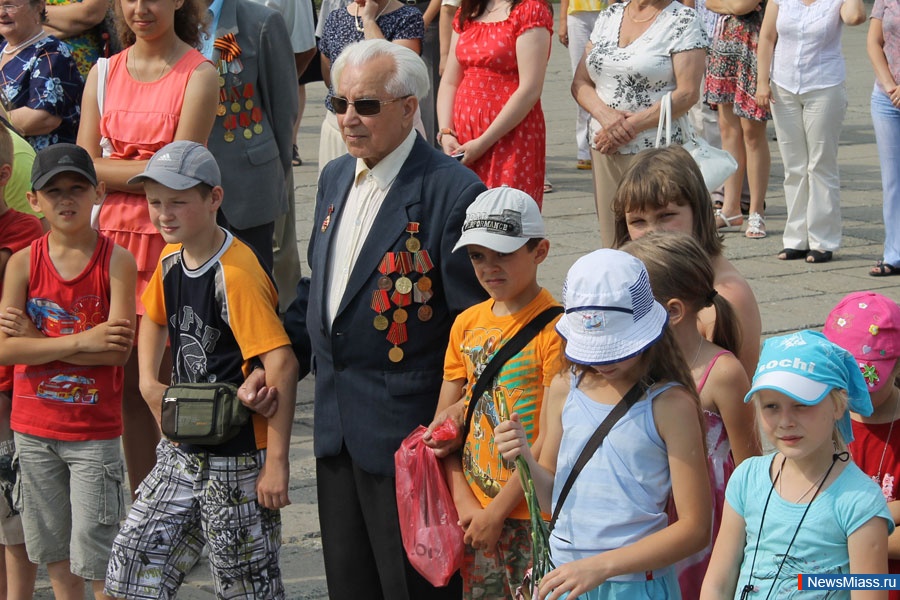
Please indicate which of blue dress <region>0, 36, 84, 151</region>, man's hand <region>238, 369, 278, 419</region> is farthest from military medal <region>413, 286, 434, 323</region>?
blue dress <region>0, 36, 84, 151</region>

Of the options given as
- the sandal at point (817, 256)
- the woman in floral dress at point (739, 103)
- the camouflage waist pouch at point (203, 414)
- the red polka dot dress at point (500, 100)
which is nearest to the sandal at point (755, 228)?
the woman in floral dress at point (739, 103)

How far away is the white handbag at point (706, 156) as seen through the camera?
5.16 metres

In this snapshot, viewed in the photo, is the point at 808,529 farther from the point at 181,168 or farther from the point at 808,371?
the point at 181,168

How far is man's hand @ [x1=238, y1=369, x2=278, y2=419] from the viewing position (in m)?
3.88

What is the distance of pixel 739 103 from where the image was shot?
29.6ft

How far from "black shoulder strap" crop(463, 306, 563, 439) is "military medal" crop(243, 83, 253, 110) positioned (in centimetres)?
284

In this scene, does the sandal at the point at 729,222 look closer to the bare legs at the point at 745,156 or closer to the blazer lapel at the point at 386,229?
the bare legs at the point at 745,156

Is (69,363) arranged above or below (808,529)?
below

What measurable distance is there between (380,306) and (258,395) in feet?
1.64

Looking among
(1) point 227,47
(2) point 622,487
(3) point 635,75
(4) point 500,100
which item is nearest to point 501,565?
(2) point 622,487

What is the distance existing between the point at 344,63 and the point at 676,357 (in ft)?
4.80

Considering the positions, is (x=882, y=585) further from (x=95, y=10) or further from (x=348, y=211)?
(x=95, y=10)

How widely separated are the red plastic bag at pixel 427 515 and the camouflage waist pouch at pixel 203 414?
0.58 meters

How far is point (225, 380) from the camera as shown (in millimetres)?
4020
